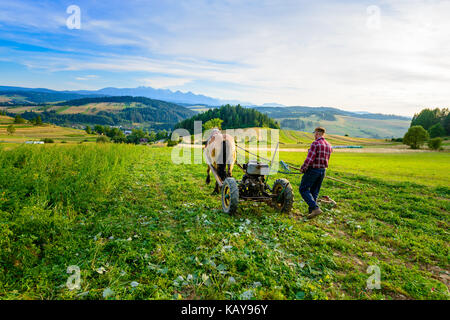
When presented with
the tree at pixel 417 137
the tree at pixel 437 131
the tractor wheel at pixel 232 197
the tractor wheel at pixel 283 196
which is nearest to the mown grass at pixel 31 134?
the tractor wheel at pixel 232 197

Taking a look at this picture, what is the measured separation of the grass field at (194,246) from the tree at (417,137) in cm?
7722

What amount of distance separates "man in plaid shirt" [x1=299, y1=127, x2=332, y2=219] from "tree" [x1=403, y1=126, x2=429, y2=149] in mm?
81871

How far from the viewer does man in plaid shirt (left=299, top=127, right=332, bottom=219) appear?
6.42 meters

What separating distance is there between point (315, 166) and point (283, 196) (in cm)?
144

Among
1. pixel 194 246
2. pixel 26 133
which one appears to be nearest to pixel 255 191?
pixel 194 246

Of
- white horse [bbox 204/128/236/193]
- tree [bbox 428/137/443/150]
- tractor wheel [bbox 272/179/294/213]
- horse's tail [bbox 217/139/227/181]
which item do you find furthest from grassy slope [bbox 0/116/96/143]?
tree [bbox 428/137/443/150]

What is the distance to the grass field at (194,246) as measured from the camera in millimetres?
3516

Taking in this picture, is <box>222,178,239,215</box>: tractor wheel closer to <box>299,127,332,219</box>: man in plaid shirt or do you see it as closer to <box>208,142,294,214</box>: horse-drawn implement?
<box>208,142,294,214</box>: horse-drawn implement

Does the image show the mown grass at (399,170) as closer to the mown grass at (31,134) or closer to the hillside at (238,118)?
the mown grass at (31,134)

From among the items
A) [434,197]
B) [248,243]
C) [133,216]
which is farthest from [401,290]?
[434,197]

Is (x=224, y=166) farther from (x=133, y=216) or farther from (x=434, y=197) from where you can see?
(x=434, y=197)

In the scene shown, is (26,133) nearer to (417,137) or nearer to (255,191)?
(255,191)

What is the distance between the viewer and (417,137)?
65250mm

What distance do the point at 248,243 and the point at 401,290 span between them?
2.87 m
